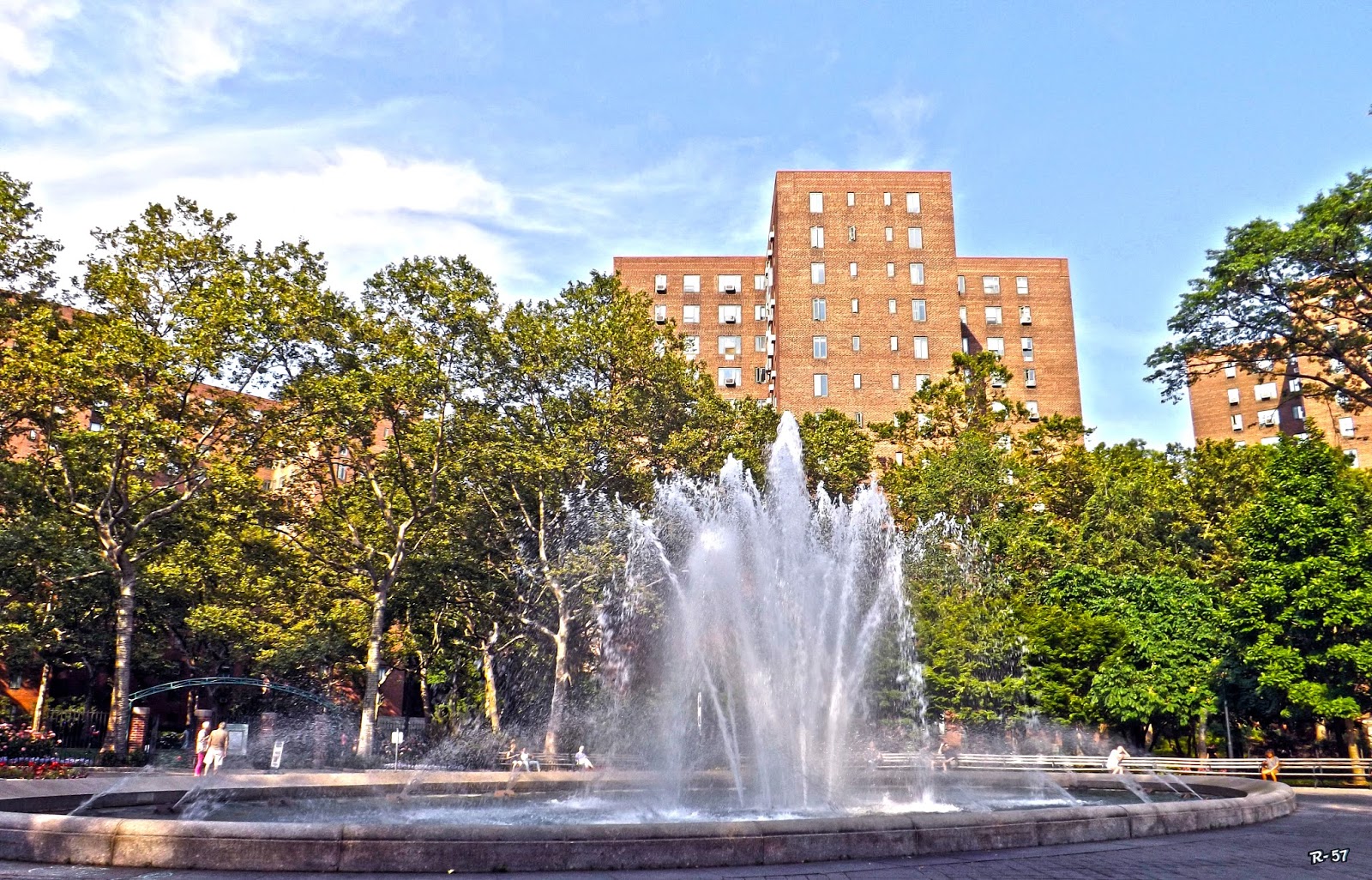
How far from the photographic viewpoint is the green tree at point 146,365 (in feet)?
85.3

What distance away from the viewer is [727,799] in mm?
15148

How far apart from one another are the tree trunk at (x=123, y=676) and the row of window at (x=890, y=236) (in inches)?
1687

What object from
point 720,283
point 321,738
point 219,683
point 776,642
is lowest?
point 321,738

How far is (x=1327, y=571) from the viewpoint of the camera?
86.5ft

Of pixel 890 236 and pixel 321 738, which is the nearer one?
pixel 321 738

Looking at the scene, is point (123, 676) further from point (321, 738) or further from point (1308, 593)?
point (1308, 593)

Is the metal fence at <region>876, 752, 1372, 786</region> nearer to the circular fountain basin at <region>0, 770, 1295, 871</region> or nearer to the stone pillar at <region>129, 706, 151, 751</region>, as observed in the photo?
the circular fountain basin at <region>0, 770, 1295, 871</region>

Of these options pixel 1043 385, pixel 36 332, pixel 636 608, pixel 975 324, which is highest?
pixel 975 324

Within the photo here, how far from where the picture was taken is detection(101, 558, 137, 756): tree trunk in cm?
2628

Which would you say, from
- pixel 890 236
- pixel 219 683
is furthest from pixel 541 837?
pixel 890 236

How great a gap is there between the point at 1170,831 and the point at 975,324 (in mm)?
57040

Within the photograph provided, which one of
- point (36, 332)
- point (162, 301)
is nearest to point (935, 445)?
point (162, 301)

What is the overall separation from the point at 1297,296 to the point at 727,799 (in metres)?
21.0

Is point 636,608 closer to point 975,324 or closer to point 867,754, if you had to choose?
point 867,754
